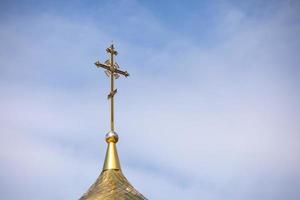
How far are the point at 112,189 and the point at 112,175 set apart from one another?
0.61m

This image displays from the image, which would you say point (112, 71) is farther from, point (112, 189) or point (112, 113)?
point (112, 189)

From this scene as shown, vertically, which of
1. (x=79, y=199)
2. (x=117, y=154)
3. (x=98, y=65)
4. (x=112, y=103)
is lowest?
(x=79, y=199)

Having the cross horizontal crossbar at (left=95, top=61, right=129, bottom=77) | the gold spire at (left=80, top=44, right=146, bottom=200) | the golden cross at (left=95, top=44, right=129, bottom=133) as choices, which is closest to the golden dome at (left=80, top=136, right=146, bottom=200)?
the gold spire at (left=80, top=44, right=146, bottom=200)

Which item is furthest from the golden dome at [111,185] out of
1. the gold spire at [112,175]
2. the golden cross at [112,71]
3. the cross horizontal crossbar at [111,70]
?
the cross horizontal crossbar at [111,70]

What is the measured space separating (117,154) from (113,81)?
212cm

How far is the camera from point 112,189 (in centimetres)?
1465

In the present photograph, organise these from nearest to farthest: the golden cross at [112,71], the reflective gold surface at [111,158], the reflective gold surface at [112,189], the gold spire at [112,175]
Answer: the reflective gold surface at [112,189]
the gold spire at [112,175]
the reflective gold surface at [111,158]
the golden cross at [112,71]

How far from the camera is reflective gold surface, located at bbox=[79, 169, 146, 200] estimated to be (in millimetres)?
Answer: 14445

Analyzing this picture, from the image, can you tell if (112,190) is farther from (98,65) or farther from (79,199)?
(98,65)

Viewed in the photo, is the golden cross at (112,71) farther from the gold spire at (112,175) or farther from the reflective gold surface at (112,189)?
the reflective gold surface at (112,189)

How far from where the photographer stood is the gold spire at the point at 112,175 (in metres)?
14.5

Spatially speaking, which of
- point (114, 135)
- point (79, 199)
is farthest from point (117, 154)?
point (79, 199)

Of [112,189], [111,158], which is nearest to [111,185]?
[112,189]

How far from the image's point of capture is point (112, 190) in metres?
14.6
